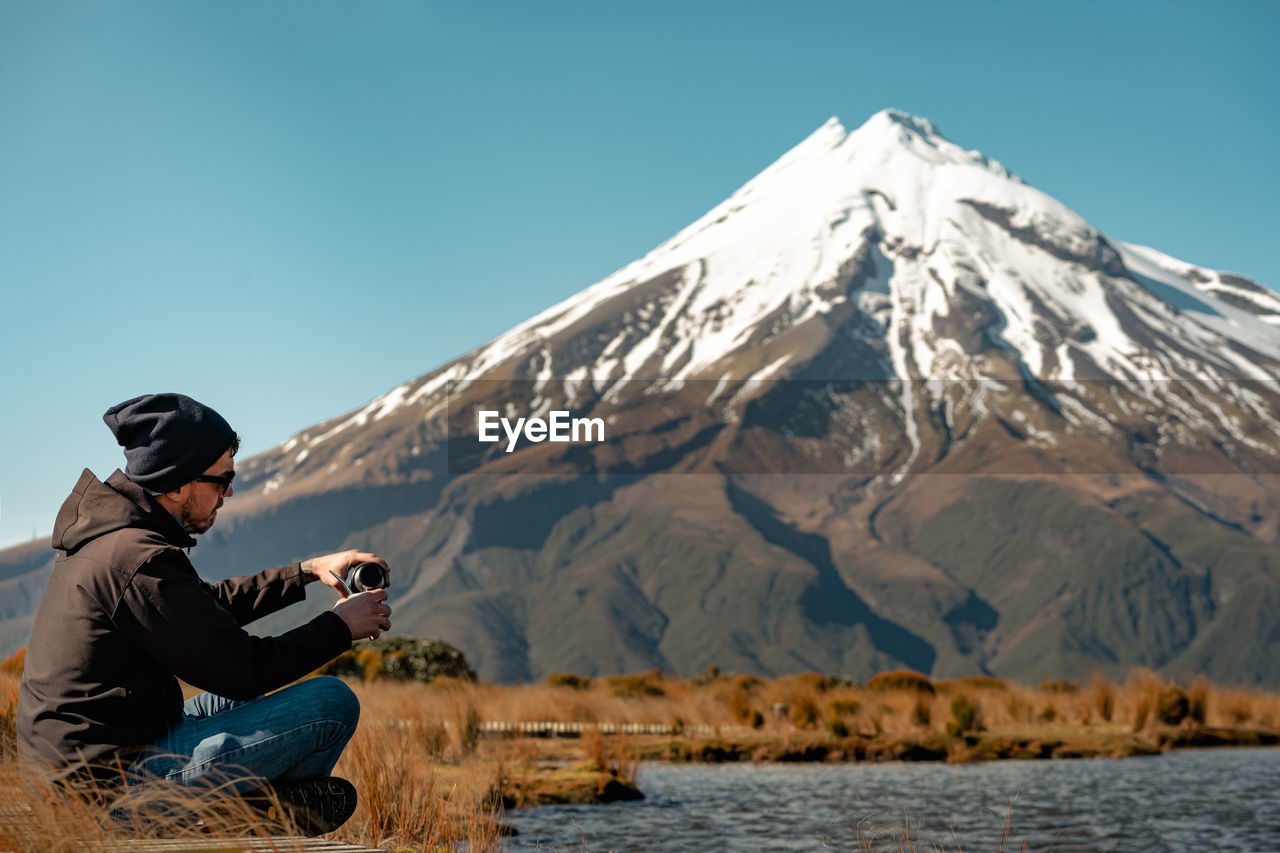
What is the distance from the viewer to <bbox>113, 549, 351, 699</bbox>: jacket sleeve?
331 centimetres

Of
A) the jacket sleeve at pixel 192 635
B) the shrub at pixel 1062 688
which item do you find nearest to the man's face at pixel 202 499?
the jacket sleeve at pixel 192 635

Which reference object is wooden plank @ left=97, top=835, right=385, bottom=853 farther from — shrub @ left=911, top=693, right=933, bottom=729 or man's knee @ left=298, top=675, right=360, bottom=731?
shrub @ left=911, top=693, right=933, bottom=729

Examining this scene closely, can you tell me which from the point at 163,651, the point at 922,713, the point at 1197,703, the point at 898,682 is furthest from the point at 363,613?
the point at 898,682

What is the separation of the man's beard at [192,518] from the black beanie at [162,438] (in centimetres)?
11

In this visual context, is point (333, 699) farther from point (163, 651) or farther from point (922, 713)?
point (922, 713)

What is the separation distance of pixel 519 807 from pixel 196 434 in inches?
349

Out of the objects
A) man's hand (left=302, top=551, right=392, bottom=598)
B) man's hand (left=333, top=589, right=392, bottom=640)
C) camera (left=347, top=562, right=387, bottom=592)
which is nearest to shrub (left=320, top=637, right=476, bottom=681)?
man's hand (left=302, top=551, right=392, bottom=598)

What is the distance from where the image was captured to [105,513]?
3.46 metres

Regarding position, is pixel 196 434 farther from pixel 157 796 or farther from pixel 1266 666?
pixel 1266 666

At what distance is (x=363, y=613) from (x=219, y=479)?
0.60m

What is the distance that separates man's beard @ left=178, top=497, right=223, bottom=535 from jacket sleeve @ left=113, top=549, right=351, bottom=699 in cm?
34

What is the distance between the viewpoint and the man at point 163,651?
3.35 meters

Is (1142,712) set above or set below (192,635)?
below

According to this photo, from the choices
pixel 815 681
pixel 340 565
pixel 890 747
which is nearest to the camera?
pixel 340 565
